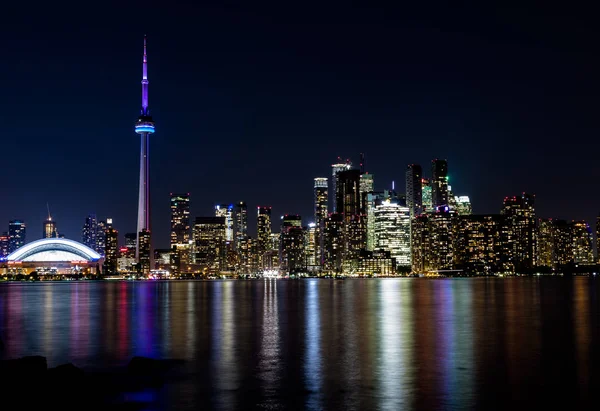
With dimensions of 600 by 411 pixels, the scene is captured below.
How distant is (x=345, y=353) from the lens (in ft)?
135

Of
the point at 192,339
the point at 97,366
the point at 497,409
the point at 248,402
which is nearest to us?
the point at 497,409

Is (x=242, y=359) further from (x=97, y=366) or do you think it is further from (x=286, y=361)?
(x=97, y=366)

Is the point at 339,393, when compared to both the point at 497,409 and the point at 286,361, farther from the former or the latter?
the point at 286,361

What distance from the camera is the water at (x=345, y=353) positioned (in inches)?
1094

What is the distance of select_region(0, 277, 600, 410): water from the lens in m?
27.8

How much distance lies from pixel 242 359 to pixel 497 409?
17.0m

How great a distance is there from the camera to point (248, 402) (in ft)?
88.8

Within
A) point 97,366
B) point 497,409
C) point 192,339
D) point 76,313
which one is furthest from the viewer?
point 76,313

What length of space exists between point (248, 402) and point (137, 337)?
25946 millimetres

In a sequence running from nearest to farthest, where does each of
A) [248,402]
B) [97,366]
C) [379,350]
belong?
[248,402]
[97,366]
[379,350]

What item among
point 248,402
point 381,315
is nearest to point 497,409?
point 248,402

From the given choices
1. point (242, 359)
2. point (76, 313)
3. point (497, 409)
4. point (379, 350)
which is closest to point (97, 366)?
point (242, 359)

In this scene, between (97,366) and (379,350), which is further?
(379,350)

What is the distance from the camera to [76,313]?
79.1 meters
